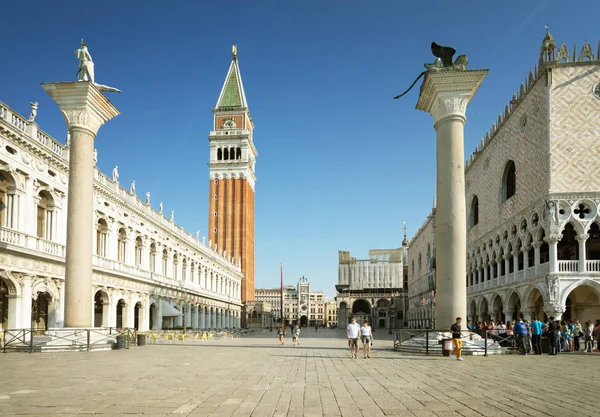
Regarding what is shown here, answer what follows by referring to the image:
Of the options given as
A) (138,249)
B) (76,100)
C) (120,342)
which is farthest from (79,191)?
(138,249)

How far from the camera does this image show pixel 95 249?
115 ft

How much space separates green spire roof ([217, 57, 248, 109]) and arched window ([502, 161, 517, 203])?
6465cm

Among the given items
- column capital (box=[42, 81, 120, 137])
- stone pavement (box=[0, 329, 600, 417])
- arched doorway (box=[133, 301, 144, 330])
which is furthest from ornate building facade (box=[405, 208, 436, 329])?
stone pavement (box=[0, 329, 600, 417])

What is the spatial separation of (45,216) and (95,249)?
19.5 feet

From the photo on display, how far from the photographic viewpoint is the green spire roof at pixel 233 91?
325ft

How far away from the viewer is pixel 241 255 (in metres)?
93.2

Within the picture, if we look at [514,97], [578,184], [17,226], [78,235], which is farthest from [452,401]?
[514,97]

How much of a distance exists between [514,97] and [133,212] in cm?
2814

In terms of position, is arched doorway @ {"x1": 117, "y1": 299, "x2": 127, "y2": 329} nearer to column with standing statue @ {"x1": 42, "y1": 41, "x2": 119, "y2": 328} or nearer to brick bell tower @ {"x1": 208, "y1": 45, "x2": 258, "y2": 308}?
column with standing statue @ {"x1": 42, "y1": 41, "x2": 119, "y2": 328}

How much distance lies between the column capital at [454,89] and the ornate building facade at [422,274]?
41.2m

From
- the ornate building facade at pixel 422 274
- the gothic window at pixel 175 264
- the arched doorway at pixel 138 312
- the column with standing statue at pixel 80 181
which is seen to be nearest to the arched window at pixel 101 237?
the arched doorway at pixel 138 312

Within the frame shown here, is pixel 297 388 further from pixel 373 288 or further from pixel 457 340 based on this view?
pixel 373 288

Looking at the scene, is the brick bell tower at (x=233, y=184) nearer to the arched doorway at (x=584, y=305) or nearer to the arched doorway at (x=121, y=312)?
the arched doorway at (x=121, y=312)

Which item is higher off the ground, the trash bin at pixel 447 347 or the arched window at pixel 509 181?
the arched window at pixel 509 181
